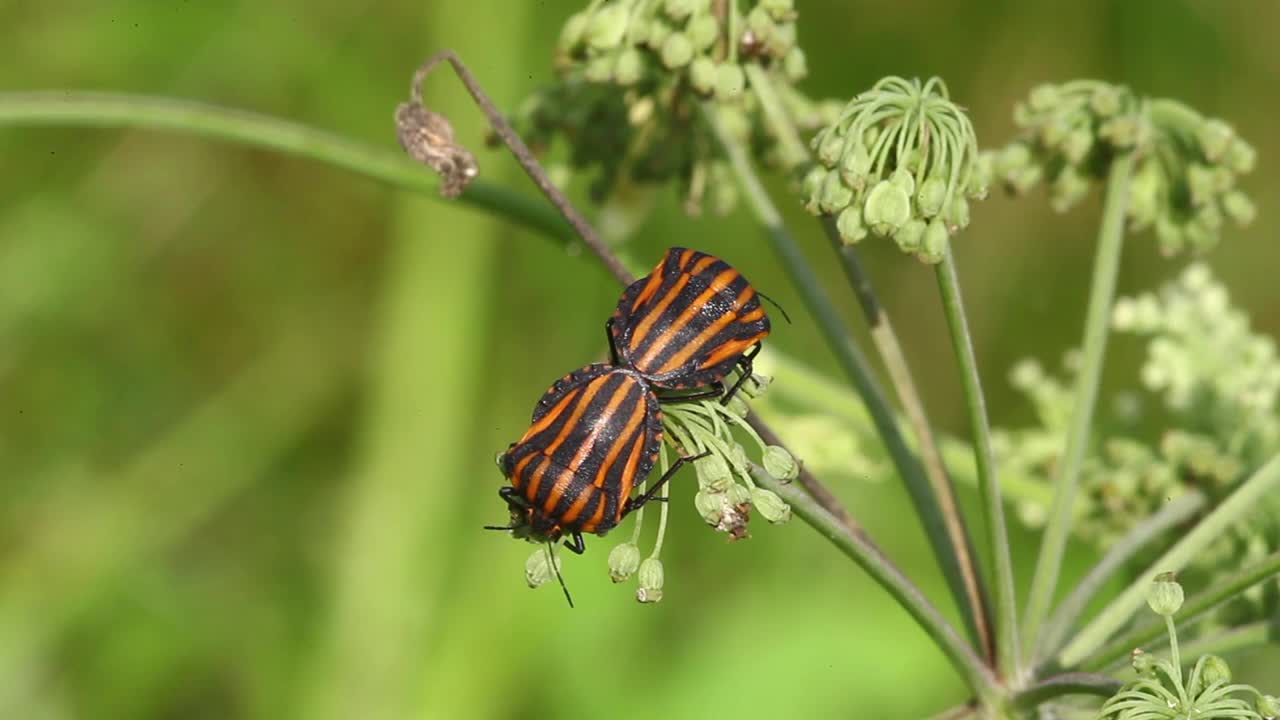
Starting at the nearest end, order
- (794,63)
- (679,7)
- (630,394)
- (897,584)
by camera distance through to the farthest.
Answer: (630,394), (897,584), (679,7), (794,63)

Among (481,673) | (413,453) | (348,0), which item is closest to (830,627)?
(481,673)

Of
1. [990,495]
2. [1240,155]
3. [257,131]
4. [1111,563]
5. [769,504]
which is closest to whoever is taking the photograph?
[769,504]

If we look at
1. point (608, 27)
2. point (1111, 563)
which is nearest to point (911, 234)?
point (608, 27)

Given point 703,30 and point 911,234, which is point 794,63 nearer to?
point 703,30

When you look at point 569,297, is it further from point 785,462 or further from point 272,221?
point 785,462

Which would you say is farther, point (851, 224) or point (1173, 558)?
point (1173, 558)

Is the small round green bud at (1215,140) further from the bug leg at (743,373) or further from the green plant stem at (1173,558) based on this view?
the bug leg at (743,373)

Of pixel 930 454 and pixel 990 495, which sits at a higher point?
pixel 930 454

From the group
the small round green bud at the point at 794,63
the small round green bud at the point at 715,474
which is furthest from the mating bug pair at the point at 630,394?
the small round green bud at the point at 794,63
